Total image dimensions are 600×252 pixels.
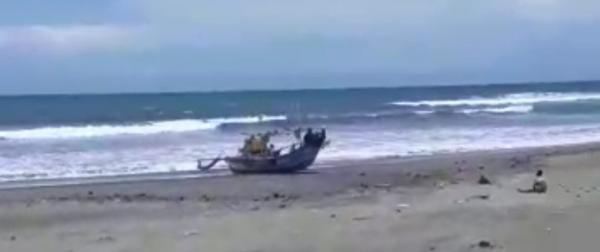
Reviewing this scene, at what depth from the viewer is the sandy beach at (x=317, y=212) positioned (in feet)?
37.1

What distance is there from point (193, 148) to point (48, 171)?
742cm

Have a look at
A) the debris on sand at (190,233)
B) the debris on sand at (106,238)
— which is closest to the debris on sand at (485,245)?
the debris on sand at (190,233)

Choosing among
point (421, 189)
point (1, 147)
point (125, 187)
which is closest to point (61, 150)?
point (1, 147)

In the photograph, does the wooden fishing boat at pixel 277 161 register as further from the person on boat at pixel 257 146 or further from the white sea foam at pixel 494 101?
the white sea foam at pixel 494 101

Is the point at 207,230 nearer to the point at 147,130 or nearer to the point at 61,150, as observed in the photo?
the point at 61,150

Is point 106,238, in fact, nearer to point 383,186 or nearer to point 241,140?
point 383,186

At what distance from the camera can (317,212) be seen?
1408 centimetres

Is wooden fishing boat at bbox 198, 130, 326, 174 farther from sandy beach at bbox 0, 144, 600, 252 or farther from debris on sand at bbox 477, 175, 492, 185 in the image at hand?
debris on sand at bbox 477, 175, 492, 185

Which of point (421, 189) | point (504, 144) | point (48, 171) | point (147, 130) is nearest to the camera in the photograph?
point (421, 189)

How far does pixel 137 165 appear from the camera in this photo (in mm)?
23531

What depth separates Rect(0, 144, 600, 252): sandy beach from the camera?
37.1ft

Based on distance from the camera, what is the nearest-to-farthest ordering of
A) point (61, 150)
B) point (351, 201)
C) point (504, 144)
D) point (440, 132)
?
point (351, 201) < point (61, 150) < point (504, 144) < point (440, 132)

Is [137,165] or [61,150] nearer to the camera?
[137,165]

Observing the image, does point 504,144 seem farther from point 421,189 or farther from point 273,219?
point 273,219
